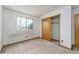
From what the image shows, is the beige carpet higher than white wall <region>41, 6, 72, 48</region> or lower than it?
lower

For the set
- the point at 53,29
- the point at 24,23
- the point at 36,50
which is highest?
the point at 24,23

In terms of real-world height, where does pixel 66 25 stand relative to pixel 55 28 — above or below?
above

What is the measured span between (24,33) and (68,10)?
11.1 feet

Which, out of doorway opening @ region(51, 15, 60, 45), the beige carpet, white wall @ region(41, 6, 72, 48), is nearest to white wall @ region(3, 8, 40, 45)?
the beige carpet

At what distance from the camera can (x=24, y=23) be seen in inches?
215

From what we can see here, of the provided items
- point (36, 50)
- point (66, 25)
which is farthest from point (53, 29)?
point (36, 50)

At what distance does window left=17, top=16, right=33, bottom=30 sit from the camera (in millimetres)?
5006

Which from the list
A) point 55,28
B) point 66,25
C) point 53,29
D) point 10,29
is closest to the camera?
point 66,25

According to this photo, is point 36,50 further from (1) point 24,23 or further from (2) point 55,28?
(2) point 55,28

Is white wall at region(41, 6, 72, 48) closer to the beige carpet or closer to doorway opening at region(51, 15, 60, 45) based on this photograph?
the beige carpet

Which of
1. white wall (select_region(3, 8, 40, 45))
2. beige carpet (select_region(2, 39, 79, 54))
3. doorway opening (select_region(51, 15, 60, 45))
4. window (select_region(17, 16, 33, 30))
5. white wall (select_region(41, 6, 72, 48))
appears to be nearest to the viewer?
beige carpet (select_region(2, 39, 79, 54))

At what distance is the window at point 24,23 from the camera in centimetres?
501

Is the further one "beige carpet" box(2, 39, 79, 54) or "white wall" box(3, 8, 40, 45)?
"white wall" box(3, 8, 40, 45)
